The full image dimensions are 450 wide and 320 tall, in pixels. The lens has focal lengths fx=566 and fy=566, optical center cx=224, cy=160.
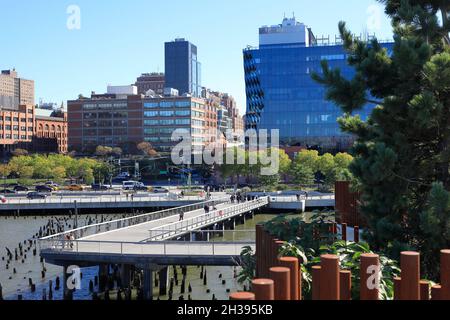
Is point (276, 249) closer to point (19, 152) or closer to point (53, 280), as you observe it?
point (53, 280)

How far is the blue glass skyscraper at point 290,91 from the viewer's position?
125 m

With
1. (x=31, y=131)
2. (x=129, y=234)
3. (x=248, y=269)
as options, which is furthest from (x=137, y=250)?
(x=31, y=131)

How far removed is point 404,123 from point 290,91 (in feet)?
365

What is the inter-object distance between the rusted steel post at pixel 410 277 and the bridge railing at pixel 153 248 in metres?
22.1

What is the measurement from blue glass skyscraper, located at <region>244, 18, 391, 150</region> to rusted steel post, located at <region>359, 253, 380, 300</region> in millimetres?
119827

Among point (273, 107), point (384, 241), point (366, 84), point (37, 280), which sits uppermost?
point (273, 107)

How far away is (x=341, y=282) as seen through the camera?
744 centimetres

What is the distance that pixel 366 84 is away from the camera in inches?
683

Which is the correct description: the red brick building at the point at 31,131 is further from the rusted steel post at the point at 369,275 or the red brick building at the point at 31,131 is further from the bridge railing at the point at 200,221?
the rusted steel post at the point at 369,275

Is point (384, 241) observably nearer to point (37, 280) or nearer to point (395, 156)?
point (395, 156)
